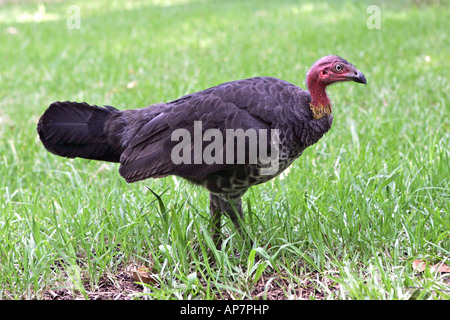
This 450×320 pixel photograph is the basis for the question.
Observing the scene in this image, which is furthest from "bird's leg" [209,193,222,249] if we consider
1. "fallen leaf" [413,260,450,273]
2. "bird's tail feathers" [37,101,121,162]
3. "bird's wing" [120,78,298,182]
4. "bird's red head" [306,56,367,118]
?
"fallen leaf" [413,260,450,273]

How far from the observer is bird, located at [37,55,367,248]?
2.69 metres

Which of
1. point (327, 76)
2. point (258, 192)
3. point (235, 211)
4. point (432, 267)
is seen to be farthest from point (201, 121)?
point (432, 267)

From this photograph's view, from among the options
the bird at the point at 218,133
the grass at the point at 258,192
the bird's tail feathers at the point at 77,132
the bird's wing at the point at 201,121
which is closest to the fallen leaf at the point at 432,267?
the grass at the point at 258,192

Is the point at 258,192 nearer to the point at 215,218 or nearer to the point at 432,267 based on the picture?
the point at 215,218

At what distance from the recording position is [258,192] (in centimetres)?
362

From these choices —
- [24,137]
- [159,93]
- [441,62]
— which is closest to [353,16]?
[441,62]

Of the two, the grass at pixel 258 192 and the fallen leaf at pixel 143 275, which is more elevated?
the grass at pixel 258 192

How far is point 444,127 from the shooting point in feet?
14.8

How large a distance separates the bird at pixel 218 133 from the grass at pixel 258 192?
282 millimetres

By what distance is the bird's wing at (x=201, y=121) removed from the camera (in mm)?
2711

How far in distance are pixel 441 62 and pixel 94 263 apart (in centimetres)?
509

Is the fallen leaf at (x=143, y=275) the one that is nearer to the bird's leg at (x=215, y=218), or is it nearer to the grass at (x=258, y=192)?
the grass at (x=258, y=192)

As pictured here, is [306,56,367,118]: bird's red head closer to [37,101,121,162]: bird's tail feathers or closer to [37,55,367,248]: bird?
[37,55,367,248]: bird

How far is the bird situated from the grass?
282mm
